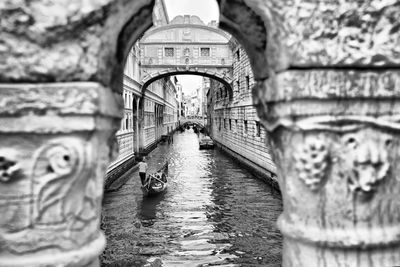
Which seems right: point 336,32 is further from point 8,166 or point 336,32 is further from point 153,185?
point 153,185

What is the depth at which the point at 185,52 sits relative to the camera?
1962 centimetres

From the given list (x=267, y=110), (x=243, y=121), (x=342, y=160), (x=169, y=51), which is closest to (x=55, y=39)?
(x=267, y=110)

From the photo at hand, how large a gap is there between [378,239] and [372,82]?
0.72m

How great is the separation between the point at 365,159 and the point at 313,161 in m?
0.23

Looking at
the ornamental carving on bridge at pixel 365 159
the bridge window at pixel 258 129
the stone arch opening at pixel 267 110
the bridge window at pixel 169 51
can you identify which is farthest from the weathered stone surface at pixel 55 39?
the bridge window at pixel 169 51

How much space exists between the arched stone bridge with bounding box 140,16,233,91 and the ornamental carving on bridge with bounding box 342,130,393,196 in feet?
59.5

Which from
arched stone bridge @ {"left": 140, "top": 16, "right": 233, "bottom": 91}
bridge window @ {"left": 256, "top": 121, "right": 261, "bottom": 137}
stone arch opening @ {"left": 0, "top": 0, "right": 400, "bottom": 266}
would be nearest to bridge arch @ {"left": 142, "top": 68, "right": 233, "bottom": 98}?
arched stone bridge @ {"left": 140, "top": 16, "right": 233, "bottom": 91}

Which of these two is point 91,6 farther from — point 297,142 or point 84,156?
point 297,142

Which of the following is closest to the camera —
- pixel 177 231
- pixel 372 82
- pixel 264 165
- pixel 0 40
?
pixel 0 40

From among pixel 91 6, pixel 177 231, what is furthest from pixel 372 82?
pixel 177 231

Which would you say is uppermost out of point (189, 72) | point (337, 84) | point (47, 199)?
point (189, 72)

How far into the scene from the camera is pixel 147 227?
7949mm

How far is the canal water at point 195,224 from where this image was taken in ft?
20.3

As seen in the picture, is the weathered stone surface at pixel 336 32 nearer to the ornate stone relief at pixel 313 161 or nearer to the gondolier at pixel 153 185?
the ornate stone relief at pixel 313 161
